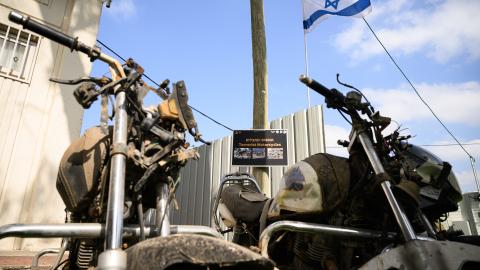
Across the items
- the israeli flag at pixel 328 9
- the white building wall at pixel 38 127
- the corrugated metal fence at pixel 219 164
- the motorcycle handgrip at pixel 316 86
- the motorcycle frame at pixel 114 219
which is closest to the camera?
the motorcycle frame at pixel 114 219

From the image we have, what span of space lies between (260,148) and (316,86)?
227 cm

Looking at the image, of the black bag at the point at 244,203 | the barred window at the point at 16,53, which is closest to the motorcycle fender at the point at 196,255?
the black bag at the point at 244,203

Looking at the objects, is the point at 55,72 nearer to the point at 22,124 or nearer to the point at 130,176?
the point at 22,124

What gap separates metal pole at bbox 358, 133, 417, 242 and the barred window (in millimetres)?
5375

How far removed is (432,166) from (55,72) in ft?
18.4

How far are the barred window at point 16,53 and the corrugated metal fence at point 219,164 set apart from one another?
345cm

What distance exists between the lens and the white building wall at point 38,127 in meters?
4.52

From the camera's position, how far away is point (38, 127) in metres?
4.89

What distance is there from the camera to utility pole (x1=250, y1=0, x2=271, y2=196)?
180 inches

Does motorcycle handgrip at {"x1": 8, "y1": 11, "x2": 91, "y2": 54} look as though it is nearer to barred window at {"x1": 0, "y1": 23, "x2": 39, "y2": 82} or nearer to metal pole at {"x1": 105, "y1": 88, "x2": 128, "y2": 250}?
metal pole at {"x1": 105, "y1": 88, "x2": 128, "y2": 250}

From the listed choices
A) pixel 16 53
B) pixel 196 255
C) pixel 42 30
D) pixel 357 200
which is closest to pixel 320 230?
pixel 357 200

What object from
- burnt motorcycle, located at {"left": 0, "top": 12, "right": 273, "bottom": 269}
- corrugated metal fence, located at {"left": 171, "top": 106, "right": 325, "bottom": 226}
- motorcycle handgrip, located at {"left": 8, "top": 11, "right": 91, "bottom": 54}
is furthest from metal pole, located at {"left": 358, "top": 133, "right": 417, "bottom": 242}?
corrugated metal fence, located at {"left": 171, "top": 106, "right": 325, "bottom": 226}

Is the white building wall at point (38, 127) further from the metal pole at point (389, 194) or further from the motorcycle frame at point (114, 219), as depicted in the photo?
the metal pole at point (389, 194)

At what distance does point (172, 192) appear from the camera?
1437mm
